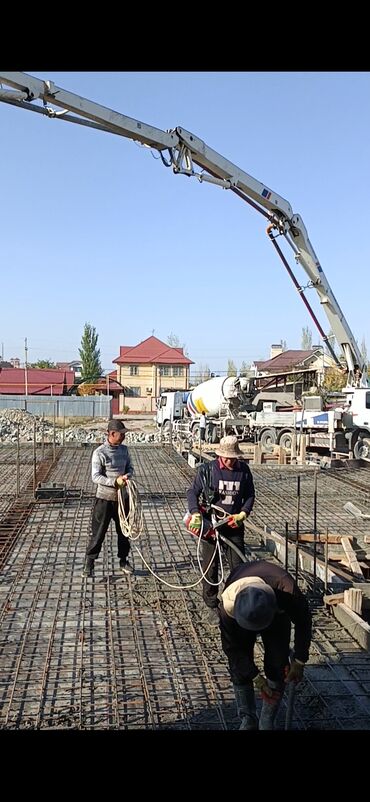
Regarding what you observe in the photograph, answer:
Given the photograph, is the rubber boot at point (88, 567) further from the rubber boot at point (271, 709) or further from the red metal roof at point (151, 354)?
the red metal roof at point (151, 354)

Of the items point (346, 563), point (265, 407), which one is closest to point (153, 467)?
point (265, 407)

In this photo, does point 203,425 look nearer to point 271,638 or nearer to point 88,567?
point 88,567

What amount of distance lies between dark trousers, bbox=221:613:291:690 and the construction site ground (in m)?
0.41

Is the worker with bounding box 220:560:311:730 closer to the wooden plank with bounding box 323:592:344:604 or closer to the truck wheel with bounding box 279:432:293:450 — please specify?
the wooden plank with bounding box 323:592:344:604

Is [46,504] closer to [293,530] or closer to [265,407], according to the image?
[293,530]

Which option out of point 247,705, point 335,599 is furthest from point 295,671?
point 335,599

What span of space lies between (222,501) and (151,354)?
129 feet

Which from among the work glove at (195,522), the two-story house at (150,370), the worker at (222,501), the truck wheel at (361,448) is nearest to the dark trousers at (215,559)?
the worker at (222,501)

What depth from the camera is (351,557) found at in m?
5.25

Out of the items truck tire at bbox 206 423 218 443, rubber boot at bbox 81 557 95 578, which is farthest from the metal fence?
rubber boot at bbox 81 557 95 578

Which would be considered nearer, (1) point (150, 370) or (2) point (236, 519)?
(2) point (236, 519)

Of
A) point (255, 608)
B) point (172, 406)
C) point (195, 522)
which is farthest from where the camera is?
point (172, 406)
